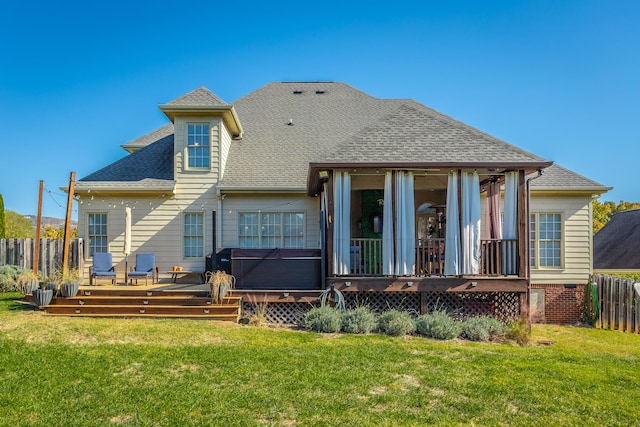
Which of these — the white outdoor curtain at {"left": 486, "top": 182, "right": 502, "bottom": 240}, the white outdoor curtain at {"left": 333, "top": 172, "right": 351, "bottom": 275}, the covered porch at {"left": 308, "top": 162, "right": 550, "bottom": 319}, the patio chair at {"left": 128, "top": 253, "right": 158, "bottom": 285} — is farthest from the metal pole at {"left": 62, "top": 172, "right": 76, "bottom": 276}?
the white outdoor curtain at {"left": 486, "top": 182, "right": 502, "bottom": 240}

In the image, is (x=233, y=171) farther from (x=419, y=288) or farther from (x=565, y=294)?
(x=565, y=294)

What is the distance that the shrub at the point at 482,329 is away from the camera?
8594mm

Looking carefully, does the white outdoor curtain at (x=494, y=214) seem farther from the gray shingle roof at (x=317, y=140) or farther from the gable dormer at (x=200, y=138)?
the gable dormer at (x=200, y=138)

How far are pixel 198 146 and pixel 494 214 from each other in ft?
29.1

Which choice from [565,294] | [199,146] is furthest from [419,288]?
[199,146]

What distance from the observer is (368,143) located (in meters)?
10.0

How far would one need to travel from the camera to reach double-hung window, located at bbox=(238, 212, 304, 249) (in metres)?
13.4

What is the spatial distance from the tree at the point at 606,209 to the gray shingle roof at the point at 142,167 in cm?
4425

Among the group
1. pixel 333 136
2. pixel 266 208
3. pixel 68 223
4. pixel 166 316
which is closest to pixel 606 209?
pixel 333 136

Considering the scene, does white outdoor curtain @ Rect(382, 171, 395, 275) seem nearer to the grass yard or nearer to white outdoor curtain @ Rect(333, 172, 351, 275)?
white outdoor curtain @ Rect(333, 172, 351, 275)

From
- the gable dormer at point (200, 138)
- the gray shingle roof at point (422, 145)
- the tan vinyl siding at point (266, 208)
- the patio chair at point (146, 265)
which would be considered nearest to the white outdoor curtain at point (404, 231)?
the gray shingle roof at point (422, 145)

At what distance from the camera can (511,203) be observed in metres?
9.80

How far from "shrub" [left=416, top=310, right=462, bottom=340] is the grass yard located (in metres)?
0.34

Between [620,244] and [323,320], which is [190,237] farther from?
[620,244]
